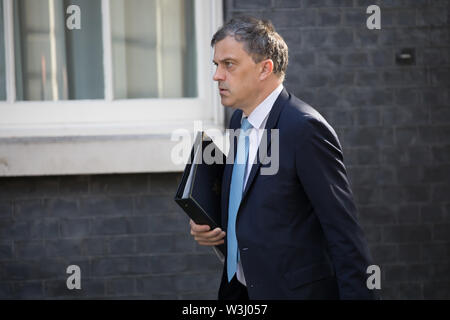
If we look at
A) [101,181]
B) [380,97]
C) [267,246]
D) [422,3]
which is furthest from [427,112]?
[267,246]

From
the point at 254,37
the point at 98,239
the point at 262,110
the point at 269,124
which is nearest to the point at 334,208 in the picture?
the point at 269,124

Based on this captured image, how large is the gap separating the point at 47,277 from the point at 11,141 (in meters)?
1.04

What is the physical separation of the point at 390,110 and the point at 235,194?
2.53 m

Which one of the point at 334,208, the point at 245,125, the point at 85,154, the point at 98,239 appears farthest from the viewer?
the point at 98,239

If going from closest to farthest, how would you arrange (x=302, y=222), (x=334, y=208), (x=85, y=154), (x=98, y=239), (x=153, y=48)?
(x=334, y=208) → (x=302, y=222) → (x=85, y=154) → (x=98, y=239) → (x=153, y=48)

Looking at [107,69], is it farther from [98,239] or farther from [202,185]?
[202,185]

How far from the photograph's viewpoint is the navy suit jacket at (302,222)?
224cm

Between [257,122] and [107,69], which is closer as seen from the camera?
[257,122]

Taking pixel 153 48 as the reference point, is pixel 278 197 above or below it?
below

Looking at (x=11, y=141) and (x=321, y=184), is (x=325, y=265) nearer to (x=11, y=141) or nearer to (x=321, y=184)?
(x=321, y=184)

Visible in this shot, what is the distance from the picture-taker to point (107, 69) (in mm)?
4672

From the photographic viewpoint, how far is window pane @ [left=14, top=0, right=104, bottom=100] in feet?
15.3

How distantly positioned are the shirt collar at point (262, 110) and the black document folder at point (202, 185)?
0.20 m

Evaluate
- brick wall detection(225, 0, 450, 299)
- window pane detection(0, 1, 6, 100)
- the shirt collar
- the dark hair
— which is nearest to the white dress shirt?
the shirt collar
